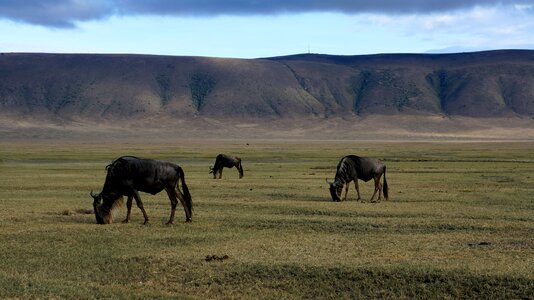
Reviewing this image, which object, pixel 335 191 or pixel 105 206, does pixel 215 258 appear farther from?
pixel 335 191

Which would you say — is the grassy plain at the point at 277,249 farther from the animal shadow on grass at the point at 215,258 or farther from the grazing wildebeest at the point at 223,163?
the grazing wildebeest at the point at 223,163

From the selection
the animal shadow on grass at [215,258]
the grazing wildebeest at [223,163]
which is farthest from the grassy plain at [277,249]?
the grazing wildebeest at [223,163]

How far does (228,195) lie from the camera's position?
29016mm

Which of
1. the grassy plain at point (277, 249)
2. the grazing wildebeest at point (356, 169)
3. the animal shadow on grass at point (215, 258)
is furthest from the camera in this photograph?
the grazing wildebeest at point (356, 169)

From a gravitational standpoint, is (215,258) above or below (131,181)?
below

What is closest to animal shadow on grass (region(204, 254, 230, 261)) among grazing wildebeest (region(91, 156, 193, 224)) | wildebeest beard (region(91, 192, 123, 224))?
grazing wildebeest (region(91, 156, 193, 224))

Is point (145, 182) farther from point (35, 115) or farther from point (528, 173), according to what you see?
point (35, 115)

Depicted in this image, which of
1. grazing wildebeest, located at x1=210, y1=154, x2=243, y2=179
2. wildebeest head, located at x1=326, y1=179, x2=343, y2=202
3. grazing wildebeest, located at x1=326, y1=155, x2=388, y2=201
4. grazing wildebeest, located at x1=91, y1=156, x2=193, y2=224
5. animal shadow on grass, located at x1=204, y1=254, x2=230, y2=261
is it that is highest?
grazing wildebeest, located at x1=91, y1=156, x2=193, y2=224

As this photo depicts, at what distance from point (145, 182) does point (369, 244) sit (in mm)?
6441

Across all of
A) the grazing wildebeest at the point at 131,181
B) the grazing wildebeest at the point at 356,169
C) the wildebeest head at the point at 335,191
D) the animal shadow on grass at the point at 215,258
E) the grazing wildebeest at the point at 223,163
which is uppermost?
the grazing wildebeest at the point at 131,181

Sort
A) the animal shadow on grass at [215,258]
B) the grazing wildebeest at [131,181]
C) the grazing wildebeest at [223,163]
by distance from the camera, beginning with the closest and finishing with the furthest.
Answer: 1. the animal shadow on grass at [215,258]
2. the grazing wildebeest at [131,181]
3. the grazing wildebeest at [223,163]

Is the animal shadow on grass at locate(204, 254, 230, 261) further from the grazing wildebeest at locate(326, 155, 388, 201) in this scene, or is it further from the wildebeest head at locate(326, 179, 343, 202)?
the grazing wildebeest at locate(326, 155, 388, 201)

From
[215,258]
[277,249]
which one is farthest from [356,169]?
[215,258]

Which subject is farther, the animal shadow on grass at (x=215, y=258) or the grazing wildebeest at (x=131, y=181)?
the grazing wildebeest at (x=131, y=181)
